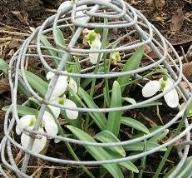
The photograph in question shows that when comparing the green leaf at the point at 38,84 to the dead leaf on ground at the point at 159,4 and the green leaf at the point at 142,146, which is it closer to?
the green leaf at the point at 142,146

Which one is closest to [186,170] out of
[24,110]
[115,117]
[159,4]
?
[115,117]

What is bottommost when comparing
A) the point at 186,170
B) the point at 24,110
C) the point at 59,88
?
the point at 186,170

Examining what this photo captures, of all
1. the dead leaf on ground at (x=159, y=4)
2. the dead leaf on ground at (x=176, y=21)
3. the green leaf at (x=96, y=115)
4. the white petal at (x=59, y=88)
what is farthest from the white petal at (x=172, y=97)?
the dead leaf on ground at (x=159, y=4)

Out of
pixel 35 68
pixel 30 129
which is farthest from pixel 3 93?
pixel 30 129

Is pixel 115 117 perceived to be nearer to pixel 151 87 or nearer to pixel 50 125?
pixel 151 87

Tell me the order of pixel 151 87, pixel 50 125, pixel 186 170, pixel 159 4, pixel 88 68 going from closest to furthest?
pixel 50 125 < pixel 186 170 < pixel 151 87 < pixel 88 68 < pixel 159 4

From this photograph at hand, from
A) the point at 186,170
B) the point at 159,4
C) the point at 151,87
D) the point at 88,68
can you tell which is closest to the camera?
the point at 186,170

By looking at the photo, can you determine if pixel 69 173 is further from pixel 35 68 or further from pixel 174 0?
pixel 174 0

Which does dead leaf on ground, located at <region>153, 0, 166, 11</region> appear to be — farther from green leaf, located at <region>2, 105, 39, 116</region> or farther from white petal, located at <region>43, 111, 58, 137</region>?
white petal, located at <region>43, 111, 58, 137</region>

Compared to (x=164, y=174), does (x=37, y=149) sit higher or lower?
higher
